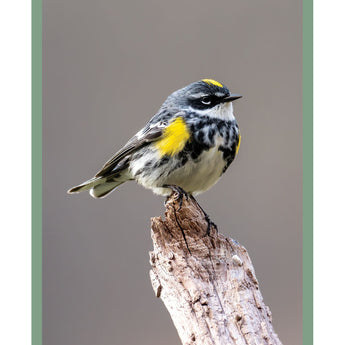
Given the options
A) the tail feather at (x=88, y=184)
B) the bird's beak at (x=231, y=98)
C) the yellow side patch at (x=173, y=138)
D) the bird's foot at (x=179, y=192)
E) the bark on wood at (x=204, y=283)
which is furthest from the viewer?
the tail feather at (x=88, y=184)

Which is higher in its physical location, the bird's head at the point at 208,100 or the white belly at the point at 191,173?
the bird's head at the point at 208,100

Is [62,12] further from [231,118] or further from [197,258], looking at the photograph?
[197,258]

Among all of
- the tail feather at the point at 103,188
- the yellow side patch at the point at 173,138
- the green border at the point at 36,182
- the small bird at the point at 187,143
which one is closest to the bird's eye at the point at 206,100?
the small bird at the point at 187,143

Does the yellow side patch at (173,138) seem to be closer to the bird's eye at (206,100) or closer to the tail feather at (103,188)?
the bird's eye at (206,100)

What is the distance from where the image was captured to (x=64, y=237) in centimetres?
395

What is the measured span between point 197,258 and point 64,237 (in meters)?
1.65

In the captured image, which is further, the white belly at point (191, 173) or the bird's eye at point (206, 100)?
the bird's eye at point (206, 100)

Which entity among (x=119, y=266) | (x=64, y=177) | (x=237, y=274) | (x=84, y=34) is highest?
(x=84, y=34)

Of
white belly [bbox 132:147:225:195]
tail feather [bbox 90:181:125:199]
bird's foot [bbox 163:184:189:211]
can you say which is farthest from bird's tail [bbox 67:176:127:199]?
bird's foot [bbox 163:184:189:211]

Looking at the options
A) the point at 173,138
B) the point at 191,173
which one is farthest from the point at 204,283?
the point at 173,138

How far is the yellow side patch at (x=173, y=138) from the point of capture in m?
2.93

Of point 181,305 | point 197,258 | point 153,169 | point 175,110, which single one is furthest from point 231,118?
point 181,305

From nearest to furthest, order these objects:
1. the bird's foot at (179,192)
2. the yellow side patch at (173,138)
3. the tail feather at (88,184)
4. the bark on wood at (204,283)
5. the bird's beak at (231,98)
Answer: the bark on wood at (204,283)
the bird's foot at (179,192)
the yellow side patch at (173,138)
the bird's beak at (231,98)
the tail feather at (88,184)

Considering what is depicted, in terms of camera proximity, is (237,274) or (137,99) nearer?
(237,274)
